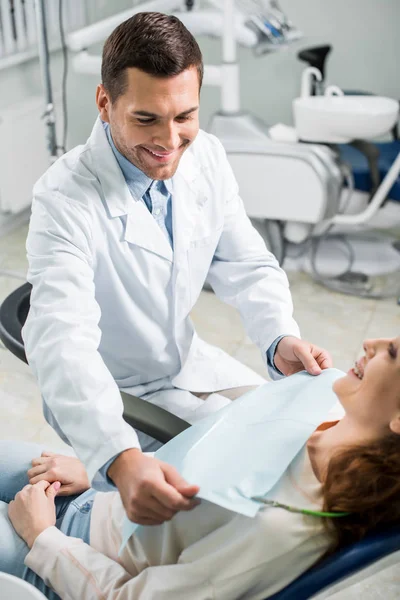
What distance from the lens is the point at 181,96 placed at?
1.21m

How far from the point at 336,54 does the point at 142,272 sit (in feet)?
8.86

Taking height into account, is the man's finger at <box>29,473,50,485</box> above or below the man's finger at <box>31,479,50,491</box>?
below

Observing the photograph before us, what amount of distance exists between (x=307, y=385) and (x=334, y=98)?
203cm

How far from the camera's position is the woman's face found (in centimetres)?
101

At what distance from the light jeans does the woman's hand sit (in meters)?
0.02

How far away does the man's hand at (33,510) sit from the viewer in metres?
1.16

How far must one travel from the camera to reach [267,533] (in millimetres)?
953

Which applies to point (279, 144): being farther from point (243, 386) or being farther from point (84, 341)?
point (84, 341)

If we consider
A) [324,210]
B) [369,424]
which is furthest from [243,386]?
[324,210]

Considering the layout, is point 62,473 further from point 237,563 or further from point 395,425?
point 395,425

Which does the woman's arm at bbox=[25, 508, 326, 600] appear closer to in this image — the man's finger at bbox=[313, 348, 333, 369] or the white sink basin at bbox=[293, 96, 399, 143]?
the man's finger at bbox=[313, 348, 333, 369]

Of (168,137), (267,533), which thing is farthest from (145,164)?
(267,533)

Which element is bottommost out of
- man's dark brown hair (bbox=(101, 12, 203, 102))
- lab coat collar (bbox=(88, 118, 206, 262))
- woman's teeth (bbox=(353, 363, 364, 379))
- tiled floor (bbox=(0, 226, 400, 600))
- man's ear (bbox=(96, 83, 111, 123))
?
tiled floor (bbox=(0, 226, 400, 600))

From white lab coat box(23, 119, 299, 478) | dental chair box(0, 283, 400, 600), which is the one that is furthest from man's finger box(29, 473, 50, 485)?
dental chair box(0, 283, 400, 600)
